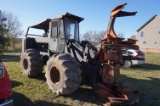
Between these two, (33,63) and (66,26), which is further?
(33,63)

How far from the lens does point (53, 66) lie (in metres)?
7.07

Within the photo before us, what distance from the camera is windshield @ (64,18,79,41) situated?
827 cm

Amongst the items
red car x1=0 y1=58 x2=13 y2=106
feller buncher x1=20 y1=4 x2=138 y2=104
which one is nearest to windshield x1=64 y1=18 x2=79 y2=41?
feller buncher x1=20 y1=4 x2=138 y2=104

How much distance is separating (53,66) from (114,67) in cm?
204

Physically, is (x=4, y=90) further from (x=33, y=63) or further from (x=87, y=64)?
(x=33, y=63)

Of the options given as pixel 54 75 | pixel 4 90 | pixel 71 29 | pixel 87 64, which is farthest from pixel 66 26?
pixel 4 90

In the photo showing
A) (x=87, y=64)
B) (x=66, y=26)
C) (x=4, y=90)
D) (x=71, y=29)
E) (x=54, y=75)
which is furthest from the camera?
(x=71, y=29)

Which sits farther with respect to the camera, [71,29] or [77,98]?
[71,29]

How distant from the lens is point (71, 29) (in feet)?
28.0

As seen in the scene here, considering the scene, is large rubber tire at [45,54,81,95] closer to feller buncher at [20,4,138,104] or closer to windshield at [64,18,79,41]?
feller buncher at [20,4,138,104]

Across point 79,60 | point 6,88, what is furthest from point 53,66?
point 6,88

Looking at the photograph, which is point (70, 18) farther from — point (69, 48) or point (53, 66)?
point (53, 66)

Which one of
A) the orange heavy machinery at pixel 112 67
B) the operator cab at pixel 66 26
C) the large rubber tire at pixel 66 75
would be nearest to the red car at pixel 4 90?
the large rubber tire at pixel 66 75

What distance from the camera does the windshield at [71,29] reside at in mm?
8266
